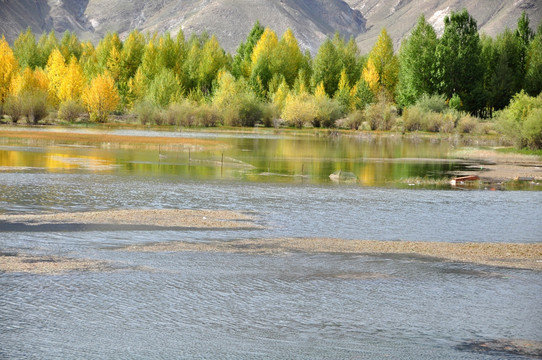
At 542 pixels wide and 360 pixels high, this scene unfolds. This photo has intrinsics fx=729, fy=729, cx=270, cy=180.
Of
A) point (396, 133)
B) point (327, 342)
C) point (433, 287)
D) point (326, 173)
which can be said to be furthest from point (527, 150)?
point (327, 342)

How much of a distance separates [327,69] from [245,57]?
18.7 m

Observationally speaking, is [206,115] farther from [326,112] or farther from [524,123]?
[524,123]

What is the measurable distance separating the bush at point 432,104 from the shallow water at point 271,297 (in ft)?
223

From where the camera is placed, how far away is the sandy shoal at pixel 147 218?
22500 mm

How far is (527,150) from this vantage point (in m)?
59.3

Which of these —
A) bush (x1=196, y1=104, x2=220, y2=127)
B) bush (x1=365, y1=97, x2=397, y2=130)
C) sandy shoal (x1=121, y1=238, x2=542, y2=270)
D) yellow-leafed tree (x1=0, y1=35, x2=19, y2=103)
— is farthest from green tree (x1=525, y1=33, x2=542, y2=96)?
sandy shoal (x1=121, y1=238, x2=542, y2=270)

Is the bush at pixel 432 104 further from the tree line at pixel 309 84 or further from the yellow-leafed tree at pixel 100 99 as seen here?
the yellow-leafed tree at pixel 100 99

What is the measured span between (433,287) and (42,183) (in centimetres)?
2092

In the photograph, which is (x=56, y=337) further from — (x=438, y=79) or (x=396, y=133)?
(x=438, y=79)

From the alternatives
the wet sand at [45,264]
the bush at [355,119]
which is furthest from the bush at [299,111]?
the wet sand at [45,264]

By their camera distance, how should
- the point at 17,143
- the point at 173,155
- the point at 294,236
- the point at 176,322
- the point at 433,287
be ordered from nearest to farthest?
the point at 176,322
the point at 433,287
the point at 294,236
the point at 173,155
the point at 17,143

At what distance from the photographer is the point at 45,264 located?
1678 cm

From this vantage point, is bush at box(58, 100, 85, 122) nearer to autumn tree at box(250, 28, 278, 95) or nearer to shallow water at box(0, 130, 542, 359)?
autumn tree at box(250, 28, 278, 95)

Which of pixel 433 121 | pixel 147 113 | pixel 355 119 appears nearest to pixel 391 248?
pixel 433 121
